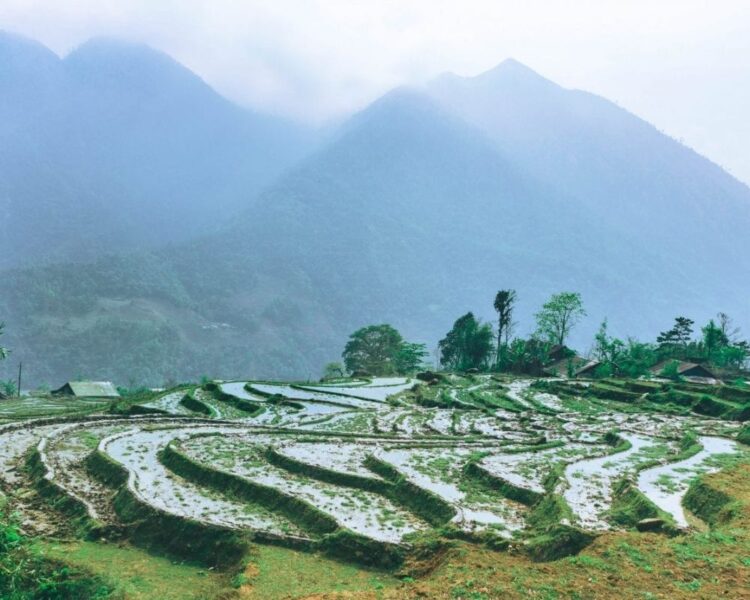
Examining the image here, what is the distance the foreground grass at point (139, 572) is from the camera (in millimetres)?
14492

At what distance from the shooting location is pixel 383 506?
2000 centimetres

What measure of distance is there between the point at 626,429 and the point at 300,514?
26.0 m

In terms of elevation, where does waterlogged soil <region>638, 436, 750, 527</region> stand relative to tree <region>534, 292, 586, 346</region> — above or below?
below

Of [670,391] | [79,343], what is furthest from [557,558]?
[79,343]

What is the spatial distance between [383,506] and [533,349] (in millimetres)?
82407

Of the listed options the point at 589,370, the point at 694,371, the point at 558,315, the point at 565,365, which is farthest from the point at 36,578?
the point at 558,315

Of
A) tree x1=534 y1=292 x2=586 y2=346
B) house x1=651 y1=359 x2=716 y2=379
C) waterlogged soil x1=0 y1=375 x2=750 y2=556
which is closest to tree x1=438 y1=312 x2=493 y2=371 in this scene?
tree x1=534 y1=292 x2=586 y2=346

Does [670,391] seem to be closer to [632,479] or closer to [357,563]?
[632,479]

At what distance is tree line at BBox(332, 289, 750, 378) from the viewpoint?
87.7m

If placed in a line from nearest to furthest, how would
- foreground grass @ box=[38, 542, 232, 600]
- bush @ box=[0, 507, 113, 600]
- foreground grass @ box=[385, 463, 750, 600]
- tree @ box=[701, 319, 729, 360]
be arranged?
foreground grass @ box=[385, 463, 750, 600] → bush @ box=[0, 507, 113, 600] → foreground grass @ box=[38, 542, 232, 600] → tree @ box=[701, 319, 729, 360]

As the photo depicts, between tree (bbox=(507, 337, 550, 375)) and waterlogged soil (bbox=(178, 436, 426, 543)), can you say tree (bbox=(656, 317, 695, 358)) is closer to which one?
tree (bbox=(507, 337, 550, 375))

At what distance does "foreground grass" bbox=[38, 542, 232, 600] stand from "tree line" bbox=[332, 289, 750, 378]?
237ft

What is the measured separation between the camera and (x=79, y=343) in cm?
17512

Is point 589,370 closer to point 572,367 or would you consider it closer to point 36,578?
point 572,367
